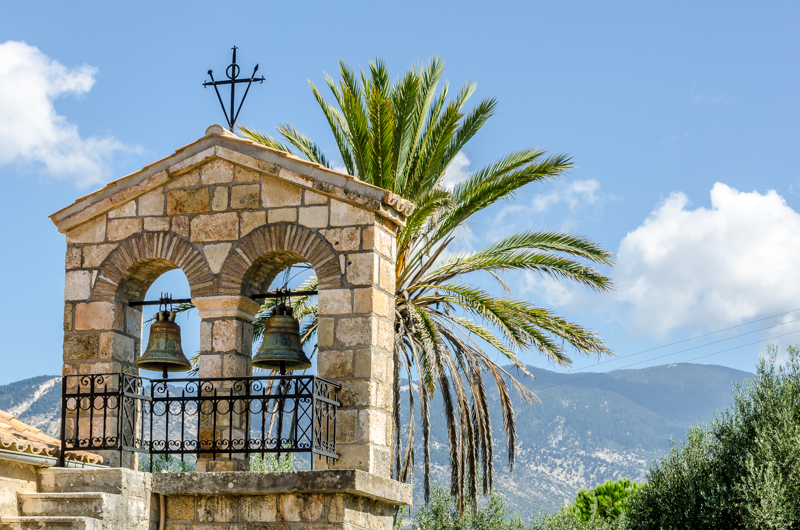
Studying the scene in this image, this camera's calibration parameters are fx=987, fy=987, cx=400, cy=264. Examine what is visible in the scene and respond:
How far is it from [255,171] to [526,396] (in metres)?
7.11

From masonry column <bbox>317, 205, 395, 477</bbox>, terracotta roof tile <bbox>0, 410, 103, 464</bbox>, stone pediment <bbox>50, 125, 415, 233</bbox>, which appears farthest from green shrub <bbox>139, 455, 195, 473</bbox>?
stone pediment <bbox>50, 125, 415, 233</bbox>

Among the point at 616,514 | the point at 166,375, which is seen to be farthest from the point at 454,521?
the point at 166,375

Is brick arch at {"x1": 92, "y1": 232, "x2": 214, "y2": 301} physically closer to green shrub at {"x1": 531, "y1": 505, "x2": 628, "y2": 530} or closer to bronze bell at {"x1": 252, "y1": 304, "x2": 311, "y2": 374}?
bronze bell at {"x1": 252, "y1": 304, "x2": 311, "y2": 374}

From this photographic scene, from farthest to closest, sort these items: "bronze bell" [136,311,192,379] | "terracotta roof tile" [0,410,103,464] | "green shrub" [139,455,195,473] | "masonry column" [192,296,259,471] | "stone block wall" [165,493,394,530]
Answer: "green shrub" [139,455,195,473]
"bronze bell" [136,311,192,379]
"masonry column" [192,296,259,471]
"stone block wall" [165,493,394,530]
"terracotta roof tile" [0,410,103,464]

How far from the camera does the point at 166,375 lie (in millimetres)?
9414

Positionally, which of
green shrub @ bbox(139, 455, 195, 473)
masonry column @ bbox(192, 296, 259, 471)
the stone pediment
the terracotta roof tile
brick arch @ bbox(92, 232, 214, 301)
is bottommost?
green shrub @ bbox(139, 455, 195, 473)

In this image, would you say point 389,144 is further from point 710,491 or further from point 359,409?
point 710,491

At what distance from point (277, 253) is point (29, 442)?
2675mm

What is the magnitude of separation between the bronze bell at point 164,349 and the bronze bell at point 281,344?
764 mm

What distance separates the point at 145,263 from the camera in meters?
9.42

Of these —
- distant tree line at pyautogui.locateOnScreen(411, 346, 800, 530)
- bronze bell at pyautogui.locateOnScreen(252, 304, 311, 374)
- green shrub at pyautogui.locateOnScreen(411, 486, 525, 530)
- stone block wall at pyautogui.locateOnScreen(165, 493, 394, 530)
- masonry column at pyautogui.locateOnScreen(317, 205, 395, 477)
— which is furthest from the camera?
green shrub at pyautogui.locateOnScreen(411, 486, 525, 530)

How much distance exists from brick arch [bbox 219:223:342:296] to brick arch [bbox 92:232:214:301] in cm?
23

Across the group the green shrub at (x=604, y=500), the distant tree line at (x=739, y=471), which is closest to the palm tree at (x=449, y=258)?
the distant tree line at (x=739, y=471)

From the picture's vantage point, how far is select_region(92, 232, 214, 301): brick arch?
29.9 feet
